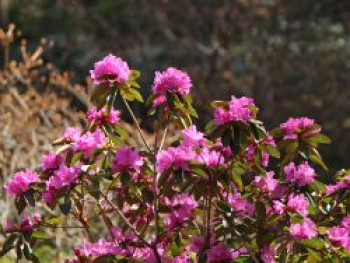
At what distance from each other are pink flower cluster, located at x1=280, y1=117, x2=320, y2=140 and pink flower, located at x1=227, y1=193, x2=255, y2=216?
27 cm

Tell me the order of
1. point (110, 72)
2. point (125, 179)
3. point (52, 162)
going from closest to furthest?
Answer: 1. point (125, 179)
2. point (110, 72)
3. point (52, 162)

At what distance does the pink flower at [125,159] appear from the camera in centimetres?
269

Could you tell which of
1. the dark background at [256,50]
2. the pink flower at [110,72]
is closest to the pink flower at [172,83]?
the pink flower at [110,72]

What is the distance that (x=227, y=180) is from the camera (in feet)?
8.80

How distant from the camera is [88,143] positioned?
283cm

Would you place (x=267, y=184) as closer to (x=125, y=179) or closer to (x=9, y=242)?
(x=125, y=179)

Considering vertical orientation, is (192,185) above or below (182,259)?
above

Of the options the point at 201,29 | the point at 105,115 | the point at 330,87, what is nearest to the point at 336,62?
the point at 330,87

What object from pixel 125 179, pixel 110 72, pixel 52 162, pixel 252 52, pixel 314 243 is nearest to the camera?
pixel 314 243

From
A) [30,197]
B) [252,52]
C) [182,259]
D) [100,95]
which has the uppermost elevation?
[252,52]

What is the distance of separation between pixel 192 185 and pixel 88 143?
0.42 m

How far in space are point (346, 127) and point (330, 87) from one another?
603 mm

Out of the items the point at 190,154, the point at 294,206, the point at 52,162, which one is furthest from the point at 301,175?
the point at 52,162

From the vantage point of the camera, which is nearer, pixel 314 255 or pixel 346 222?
pixel 314 255
